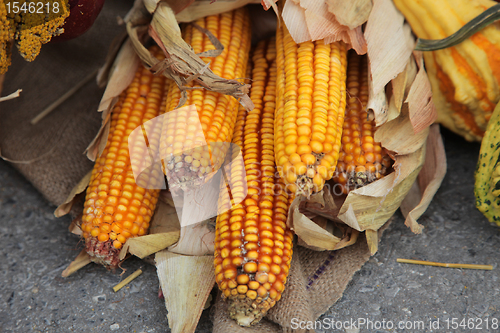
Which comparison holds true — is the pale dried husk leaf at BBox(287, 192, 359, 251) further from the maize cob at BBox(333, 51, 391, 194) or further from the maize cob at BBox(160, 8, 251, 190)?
the maize cob at BBox(160, 8, 251, 190)

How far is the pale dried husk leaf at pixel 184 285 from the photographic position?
1.03 m

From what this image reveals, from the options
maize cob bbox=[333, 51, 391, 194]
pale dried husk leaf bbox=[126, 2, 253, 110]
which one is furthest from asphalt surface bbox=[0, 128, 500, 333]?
pale dried husk leaf bbox=[126, 2, 253, 110]

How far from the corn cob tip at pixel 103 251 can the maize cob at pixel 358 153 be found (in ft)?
2.25

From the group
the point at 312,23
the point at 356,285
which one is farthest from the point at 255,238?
the point at 312,23

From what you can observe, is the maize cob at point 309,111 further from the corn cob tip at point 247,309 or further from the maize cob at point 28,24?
the maize cob at point 28,24

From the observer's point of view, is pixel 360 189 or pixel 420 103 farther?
pixel 420 103

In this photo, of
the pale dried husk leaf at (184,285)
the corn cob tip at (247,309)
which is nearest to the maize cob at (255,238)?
the corn cob tip at (247,309)

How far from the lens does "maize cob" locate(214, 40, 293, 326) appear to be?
953 millimetres

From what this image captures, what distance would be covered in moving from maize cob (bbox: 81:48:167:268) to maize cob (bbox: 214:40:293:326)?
0.27 metres

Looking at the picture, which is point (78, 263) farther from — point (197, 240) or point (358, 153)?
point (358, 153)

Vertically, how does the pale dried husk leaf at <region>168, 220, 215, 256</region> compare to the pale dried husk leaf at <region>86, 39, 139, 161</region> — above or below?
below

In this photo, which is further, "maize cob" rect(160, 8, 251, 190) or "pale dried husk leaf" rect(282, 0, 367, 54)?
"pale dried husk leaf" rect(282, 0, 367, 54)

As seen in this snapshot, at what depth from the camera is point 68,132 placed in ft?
5.04

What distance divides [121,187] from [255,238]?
456 millimetres
